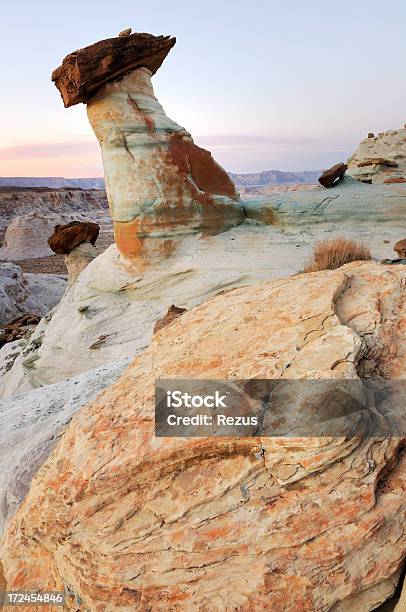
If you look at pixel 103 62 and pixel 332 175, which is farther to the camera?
pixel 332 175

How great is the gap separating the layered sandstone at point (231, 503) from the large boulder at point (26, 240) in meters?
29.7

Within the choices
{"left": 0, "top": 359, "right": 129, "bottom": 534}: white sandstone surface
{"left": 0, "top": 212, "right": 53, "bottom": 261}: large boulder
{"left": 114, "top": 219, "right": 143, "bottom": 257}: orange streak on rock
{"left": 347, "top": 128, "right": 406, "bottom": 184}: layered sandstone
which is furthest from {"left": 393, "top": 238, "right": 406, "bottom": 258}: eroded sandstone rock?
{"left": 0, "top": 212, "right": 53, "bottom": 261}: large boulder

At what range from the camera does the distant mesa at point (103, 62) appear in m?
8.13

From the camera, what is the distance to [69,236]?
36.5ft

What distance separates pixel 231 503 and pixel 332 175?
932cm

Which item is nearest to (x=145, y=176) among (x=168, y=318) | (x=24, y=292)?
(x=168, y=318)

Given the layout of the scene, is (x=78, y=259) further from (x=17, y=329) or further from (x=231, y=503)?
(x=231, y=503)

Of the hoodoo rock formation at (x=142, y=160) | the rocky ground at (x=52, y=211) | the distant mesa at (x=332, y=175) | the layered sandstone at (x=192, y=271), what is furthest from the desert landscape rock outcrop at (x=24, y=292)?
the distant mesa at (x=332, y=175)

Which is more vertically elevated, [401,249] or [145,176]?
[145,176]

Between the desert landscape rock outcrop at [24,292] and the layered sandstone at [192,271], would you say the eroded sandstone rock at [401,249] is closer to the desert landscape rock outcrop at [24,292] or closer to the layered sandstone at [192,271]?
the layered sandstone at [192,271]

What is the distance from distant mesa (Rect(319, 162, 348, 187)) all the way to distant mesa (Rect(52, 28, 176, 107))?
4.21 meters

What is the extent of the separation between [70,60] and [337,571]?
29.3ft

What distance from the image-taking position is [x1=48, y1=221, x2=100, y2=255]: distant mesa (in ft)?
36.4

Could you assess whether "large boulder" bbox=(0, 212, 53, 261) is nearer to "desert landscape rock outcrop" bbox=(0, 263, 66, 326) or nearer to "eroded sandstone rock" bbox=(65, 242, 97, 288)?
"desert landscape rock outcrop" bbox=(0, 263, 66, 326)
